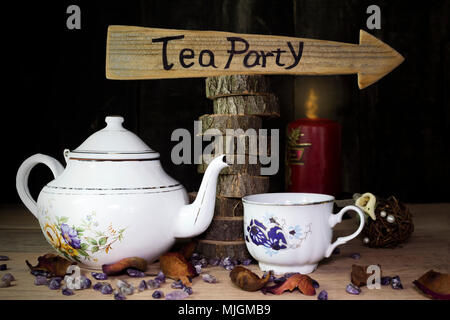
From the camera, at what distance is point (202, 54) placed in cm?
98

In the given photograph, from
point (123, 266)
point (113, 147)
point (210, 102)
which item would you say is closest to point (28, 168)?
point (113, 147)

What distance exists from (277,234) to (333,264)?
0.61 ft

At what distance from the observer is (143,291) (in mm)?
759

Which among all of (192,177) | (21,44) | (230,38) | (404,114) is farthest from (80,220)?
(404,114)

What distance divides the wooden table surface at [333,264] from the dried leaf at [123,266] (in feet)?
0.06

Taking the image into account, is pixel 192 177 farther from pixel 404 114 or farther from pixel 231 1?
pixel 404 114

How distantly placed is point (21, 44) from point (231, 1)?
747 mm

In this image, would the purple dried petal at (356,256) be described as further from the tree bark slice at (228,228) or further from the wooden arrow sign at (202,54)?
the wooden arrow sign at (202,54)

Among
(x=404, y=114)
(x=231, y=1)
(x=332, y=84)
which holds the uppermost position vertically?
(x=231, y=1)

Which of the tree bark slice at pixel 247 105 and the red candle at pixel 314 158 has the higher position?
the tree bark slice at pixel 247 105

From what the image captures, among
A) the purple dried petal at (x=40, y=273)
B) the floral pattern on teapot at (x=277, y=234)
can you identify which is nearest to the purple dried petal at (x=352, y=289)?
the floral pattern on teapot at (x=277, y=234)

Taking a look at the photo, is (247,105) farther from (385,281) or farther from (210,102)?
(210,102)

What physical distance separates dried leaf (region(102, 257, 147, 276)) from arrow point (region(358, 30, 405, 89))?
0.61m

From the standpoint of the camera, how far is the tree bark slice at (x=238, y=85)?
0.96m
